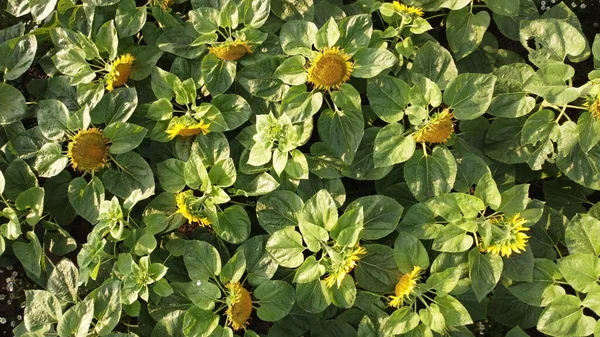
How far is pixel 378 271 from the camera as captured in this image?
2.11 meters

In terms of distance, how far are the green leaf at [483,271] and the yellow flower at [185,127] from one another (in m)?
1.09

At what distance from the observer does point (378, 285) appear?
2102 millimetres

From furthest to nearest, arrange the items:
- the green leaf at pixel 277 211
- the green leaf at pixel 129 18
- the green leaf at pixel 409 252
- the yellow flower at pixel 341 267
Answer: the green leaf at pixel 129 18
the green leaf at pixel 277 211
the green leaf at pixel 409 252
the yellow flower at pixel 341 267

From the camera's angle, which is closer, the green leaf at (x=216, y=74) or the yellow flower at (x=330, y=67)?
the yellow flower at (x=330, y=67)

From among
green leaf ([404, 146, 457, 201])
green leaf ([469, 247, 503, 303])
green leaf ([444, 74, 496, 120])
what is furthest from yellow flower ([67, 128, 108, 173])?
green leaf ([469, 247, 503, 303])

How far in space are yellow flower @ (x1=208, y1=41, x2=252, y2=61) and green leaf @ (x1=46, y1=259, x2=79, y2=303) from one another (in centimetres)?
100

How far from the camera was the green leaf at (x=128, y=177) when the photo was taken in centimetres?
215

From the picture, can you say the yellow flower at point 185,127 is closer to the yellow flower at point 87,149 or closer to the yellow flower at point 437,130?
the yellow flower at point 87,149

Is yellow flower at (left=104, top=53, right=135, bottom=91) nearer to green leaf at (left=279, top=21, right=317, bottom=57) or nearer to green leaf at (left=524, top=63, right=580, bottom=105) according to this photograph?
green leaf at (left=279, top=21, right=317, bottom=57)

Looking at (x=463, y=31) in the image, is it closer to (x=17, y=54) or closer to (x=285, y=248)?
(x=285, y=248)

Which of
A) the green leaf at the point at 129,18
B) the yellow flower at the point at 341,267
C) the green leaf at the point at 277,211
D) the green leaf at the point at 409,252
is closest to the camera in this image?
the yellow flower at the point at 341,267

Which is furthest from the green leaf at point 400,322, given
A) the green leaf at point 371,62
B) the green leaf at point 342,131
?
the green leaf at point 371,62

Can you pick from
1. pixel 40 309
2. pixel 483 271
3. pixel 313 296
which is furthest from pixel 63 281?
pixel 483 271

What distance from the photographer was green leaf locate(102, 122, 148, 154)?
2072mm
